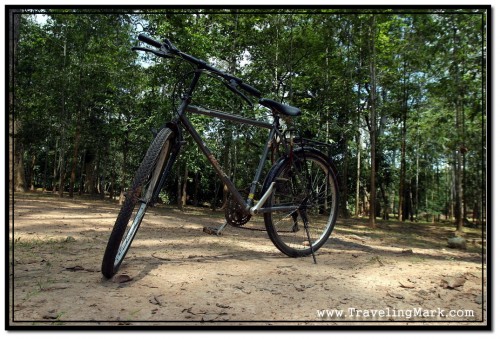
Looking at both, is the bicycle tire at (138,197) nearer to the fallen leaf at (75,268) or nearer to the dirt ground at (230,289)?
the dirt ground at (230,289)

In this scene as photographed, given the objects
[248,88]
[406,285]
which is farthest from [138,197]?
[406,285]

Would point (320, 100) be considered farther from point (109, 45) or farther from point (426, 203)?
point (426, 203)

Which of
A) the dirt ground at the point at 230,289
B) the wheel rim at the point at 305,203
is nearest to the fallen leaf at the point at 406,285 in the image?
the dirt ground at the point at 230,289

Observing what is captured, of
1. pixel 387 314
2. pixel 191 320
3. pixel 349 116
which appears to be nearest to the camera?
pixel 191 320

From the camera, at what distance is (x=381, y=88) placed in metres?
11.5

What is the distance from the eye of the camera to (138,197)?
219 cm

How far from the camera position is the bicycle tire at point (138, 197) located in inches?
83.2

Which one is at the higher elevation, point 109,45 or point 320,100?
point 109,45

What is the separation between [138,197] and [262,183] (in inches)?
51.3

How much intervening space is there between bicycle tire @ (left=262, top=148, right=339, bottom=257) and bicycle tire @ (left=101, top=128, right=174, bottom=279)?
1006 millimetres

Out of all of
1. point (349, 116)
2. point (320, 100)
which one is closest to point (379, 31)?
point (320, 100)

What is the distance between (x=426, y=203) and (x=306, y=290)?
25.4m

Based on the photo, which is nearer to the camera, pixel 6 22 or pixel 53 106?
pixel 6 22

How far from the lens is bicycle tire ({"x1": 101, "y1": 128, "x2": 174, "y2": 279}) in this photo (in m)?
2.11
